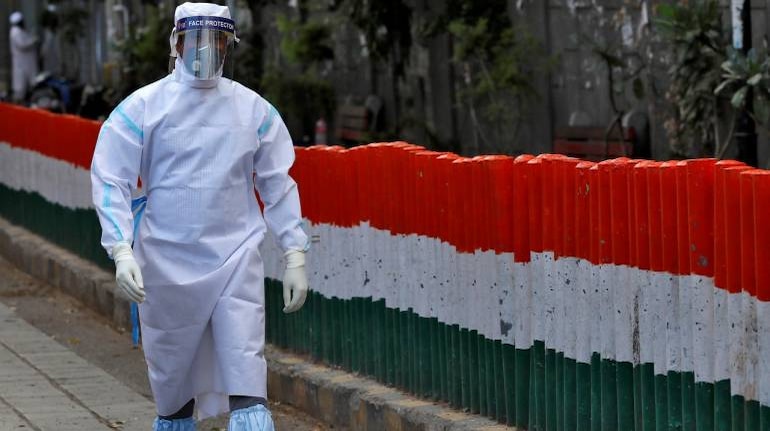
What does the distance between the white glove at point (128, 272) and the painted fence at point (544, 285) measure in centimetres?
141

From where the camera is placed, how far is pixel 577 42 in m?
13.9

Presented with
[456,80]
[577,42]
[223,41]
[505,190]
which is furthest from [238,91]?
[456,80]

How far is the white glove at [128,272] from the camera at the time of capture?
564 centimetres

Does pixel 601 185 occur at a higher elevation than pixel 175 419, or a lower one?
higher

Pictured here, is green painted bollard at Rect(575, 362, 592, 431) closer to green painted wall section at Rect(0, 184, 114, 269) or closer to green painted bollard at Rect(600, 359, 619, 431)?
green painted bollard at Rect(600, 359, 619, 431)

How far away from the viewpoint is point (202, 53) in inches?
234

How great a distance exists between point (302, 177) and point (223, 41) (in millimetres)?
2131

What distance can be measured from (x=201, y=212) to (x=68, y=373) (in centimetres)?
324

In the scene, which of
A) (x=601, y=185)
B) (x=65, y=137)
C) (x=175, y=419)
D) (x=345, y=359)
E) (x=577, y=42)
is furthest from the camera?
(x=577, y=42)

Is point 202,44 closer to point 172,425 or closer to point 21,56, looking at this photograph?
point 172,425

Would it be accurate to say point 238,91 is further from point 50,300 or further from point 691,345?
point 50,300

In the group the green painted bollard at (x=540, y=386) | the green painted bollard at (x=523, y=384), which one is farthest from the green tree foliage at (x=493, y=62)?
the green painted bollard at (x=540, y=386)

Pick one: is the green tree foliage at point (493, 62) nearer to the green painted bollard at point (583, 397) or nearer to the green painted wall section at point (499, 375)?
the green painted wall section at point (499, 375)

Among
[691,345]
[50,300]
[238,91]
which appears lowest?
[50,300]
